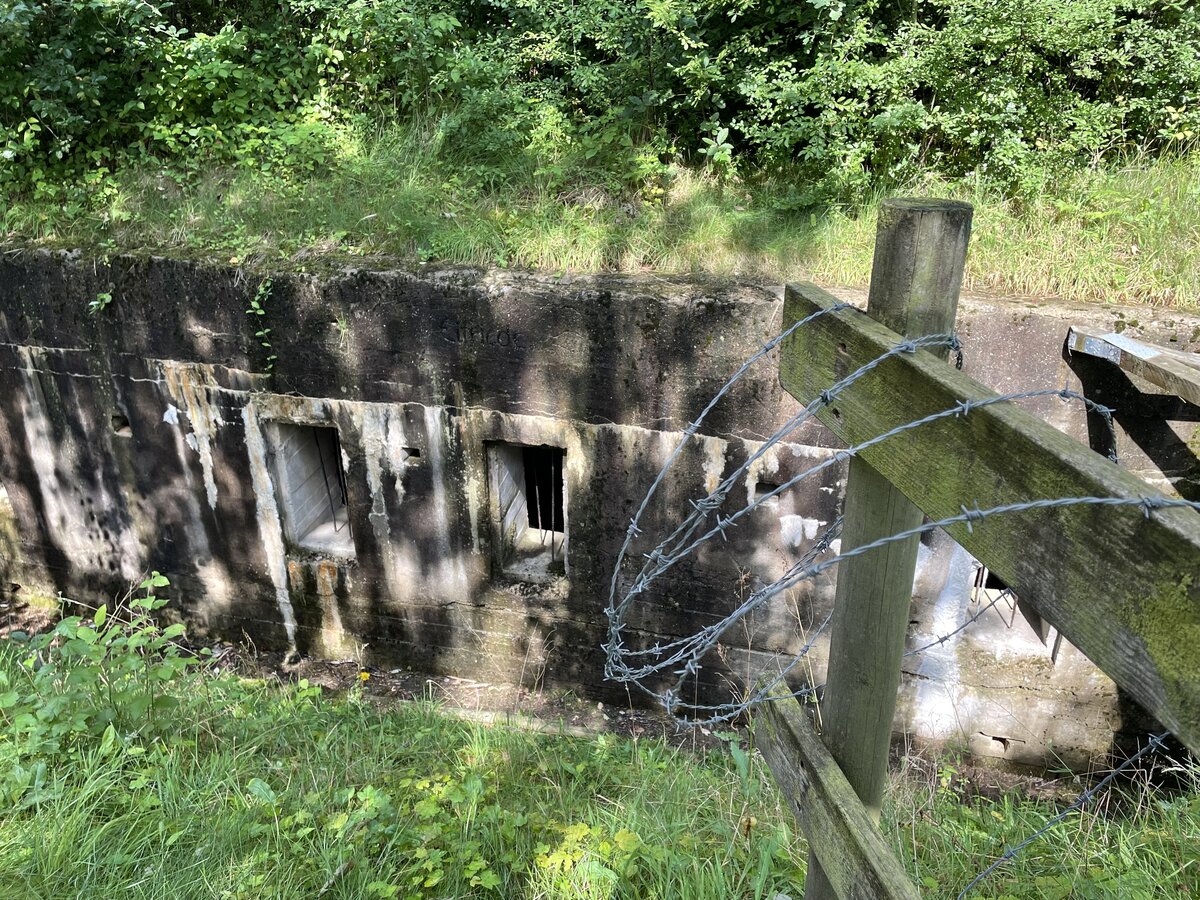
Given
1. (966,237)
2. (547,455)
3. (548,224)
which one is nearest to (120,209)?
(548,224)

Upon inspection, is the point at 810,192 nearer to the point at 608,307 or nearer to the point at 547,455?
the point at 608,307

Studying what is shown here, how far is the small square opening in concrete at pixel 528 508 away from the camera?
5.04 meters

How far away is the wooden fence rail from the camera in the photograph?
103 centimetres

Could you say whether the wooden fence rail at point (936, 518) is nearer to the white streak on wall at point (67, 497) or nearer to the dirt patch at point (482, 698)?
the dirt patch at point (482, 698)

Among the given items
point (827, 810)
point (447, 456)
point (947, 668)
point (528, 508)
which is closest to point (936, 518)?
point (827, 810)

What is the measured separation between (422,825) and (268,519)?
2911 mm

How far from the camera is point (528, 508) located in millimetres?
5613

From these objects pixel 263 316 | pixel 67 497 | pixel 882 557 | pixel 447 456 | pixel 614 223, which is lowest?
pixel 67 497

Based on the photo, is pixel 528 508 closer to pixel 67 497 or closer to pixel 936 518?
pixel 67 497

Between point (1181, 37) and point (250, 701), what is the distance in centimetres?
667

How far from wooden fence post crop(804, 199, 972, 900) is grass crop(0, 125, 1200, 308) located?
3.15 meters

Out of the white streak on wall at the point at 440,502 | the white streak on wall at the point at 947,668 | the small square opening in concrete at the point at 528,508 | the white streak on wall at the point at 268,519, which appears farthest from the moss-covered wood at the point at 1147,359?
the white streak on wall at the point at 268,519

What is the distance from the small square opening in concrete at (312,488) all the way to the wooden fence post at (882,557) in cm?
399

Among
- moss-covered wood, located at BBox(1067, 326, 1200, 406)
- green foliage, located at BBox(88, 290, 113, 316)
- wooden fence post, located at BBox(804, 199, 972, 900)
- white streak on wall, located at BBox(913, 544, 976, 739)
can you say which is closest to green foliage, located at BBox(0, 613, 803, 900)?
wooden fence post, located at BBox(804, 199, 972, 900)
